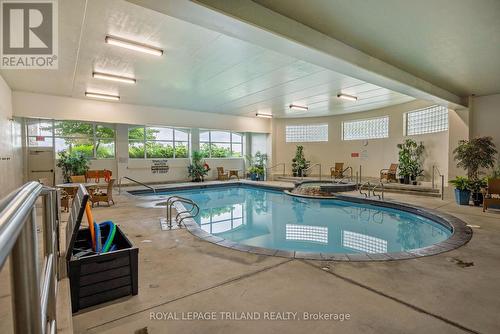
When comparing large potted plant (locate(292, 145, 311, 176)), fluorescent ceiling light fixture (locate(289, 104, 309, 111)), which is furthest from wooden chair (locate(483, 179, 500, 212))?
large potted plant (locate(292, 145, 311, 176))

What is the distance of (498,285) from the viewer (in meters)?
2.56

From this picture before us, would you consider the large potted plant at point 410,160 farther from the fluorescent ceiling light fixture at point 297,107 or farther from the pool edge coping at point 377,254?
the pool edge coping at point 377,254

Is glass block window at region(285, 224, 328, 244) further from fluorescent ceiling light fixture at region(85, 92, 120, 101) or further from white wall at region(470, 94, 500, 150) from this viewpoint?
fluorescent ceiling light fixture at region(85, 92, 120, 101)

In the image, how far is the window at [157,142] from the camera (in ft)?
37.6

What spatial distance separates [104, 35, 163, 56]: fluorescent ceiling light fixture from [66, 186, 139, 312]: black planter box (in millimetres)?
3386

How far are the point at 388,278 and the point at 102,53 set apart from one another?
19.6 ft

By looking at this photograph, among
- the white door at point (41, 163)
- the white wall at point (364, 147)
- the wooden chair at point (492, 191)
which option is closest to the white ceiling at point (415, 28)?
the wooden chair at point (492, 191)

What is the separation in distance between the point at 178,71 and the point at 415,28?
4776 mm

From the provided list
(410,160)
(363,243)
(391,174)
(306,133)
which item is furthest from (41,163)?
(410,160)

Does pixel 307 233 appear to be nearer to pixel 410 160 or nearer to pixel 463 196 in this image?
pixel 463 196

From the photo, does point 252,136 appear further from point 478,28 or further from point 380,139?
point 478,28

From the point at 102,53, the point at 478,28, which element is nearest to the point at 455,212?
the point at 478,28

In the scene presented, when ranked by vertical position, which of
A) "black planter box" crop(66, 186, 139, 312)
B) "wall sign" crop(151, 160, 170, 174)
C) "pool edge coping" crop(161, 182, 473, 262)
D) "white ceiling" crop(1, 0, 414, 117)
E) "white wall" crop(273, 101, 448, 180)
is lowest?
"pool edge coping" crop(161, 182, 473, 262)

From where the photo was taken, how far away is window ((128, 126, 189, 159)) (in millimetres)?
11445
